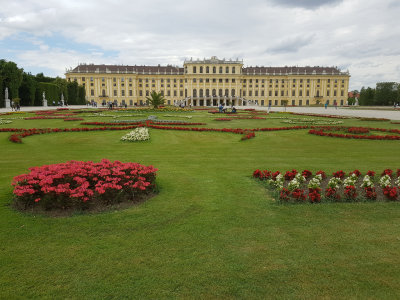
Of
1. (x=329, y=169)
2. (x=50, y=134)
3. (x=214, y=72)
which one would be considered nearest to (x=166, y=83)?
(x=214, y=72)

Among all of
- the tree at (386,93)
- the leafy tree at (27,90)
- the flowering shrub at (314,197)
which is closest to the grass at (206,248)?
the flowering shrub at (314,197)

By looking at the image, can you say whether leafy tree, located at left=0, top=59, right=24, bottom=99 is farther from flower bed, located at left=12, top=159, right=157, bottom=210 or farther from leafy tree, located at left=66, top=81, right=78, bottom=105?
flower bed, located at left=12, top=159, right=157, bottom=210

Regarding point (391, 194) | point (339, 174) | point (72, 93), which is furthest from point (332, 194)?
point (72, 93)

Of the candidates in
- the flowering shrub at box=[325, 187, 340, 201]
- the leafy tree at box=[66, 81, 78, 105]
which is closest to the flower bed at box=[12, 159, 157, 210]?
the flowering shrub at box=[325, 187, 340, 201]

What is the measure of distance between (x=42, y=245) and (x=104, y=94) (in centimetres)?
8909

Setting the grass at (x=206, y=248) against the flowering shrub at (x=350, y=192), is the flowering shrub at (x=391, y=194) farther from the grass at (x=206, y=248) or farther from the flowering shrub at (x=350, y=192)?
the flowering shrub at (x=350, y=192)

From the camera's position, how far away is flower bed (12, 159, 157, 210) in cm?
467

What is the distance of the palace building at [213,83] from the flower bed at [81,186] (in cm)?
8038

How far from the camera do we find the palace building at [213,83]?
86062 millimetres

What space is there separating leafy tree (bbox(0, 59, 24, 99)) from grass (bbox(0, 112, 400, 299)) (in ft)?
134

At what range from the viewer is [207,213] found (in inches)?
186

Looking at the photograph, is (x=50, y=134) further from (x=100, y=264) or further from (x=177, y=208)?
(x=100, y=264)

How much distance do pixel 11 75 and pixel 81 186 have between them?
43675 mm

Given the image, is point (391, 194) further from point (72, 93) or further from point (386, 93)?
point (386, 93)
